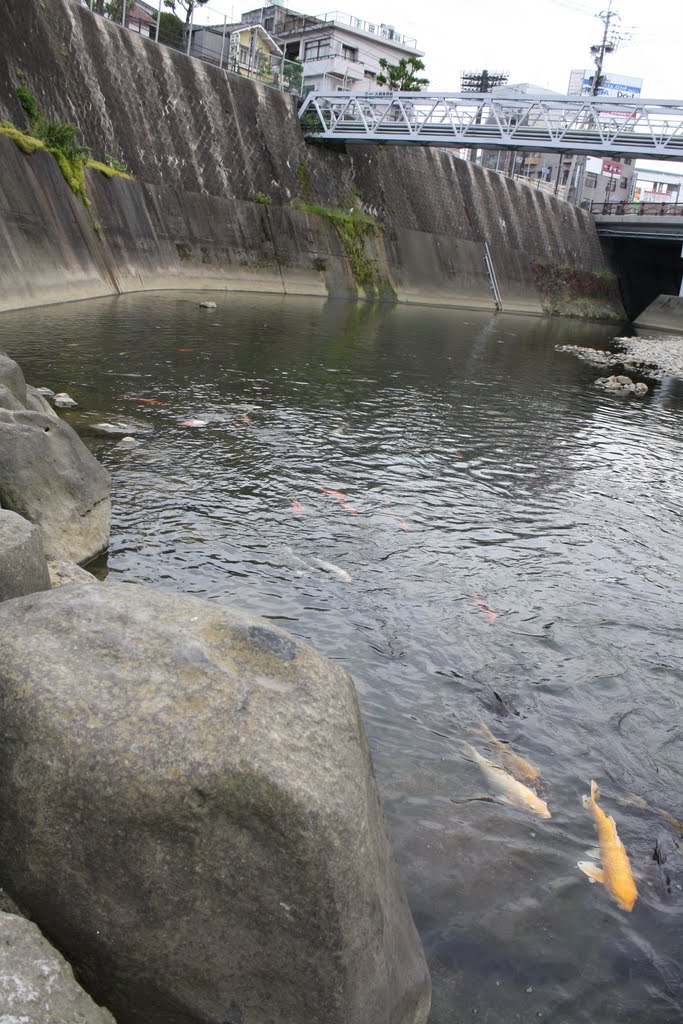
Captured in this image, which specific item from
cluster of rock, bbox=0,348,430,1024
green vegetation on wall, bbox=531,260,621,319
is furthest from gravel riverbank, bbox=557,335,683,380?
cluster of rock, bbox=0,348,430,1024

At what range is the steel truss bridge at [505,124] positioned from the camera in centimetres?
3556

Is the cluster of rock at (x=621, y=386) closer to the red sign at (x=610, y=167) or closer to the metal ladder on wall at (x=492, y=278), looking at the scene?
the metal ladder on wall at (x=492, y=278)

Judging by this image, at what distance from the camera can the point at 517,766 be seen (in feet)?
17.7

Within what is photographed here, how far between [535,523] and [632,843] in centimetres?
577

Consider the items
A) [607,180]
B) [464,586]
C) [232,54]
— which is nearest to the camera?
[464,586]

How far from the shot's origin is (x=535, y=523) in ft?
33.7

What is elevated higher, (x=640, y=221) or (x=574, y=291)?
(x=640, y=221)

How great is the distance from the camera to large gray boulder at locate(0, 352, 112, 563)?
7.08 m

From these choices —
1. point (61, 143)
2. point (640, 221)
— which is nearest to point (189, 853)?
point (61, 143)

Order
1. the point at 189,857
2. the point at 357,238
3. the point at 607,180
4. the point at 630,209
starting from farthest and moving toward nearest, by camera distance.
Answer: the point at 607,180, the point at 630,209, the point at 357,238, the point at 189,857

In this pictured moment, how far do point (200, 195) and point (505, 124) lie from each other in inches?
619

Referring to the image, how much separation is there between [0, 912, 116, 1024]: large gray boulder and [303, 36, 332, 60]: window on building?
291 feet

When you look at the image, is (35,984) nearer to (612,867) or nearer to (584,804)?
(612,867)

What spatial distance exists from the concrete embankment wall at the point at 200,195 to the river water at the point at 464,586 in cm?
570
